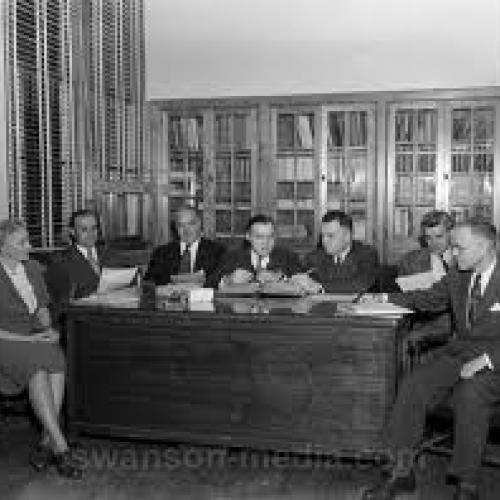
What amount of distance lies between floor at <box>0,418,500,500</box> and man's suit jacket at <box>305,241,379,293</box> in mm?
1148

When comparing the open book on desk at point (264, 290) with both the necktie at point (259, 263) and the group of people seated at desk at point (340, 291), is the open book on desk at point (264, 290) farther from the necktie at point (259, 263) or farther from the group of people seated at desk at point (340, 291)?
the necktie at point (259, 263)

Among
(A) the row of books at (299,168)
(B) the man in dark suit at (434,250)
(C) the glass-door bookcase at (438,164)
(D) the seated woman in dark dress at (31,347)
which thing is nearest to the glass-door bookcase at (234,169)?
(A) the row of books at (299,168)

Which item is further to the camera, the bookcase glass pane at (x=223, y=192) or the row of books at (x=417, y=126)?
the bookcase glass pane at (x=223, y=192)

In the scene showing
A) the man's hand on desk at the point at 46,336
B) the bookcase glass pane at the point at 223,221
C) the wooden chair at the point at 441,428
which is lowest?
the wooden chair at the point at 441,428

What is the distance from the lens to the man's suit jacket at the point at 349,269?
4.59 metres

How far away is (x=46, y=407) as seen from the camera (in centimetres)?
373

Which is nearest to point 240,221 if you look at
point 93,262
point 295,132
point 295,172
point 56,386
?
point 295,172

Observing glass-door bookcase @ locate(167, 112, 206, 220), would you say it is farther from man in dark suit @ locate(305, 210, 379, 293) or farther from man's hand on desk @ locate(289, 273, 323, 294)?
man's hand on desk @ locate(289, 273, 323, 294)

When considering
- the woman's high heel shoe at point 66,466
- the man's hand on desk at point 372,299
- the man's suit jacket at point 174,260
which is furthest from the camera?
the man's suit jacket at point 174,260

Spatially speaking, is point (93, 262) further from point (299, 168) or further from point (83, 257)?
point (299, 168)

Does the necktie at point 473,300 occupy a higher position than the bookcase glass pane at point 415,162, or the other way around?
the bookcase glass pane at point 415,162

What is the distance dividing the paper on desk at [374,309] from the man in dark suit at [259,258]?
923mm

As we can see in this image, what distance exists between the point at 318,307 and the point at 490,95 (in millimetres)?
3274

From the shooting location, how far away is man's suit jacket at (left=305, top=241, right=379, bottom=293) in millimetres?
4594
